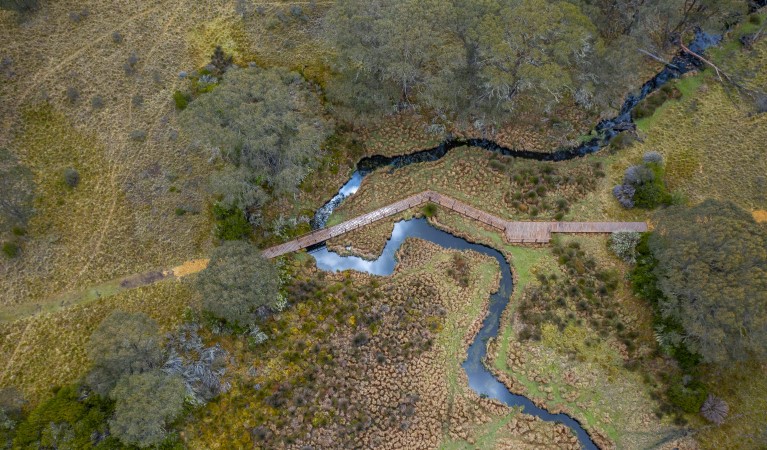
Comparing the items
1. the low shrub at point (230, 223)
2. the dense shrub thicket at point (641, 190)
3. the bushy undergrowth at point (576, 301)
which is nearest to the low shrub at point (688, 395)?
the bushy undergrowth at point (576, 301)

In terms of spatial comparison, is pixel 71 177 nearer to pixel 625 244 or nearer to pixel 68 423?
pixel 68 423

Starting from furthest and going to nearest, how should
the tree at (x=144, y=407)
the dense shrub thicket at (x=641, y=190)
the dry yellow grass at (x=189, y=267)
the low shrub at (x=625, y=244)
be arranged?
the dense shrub thicket at (x=641, y=190) → the low shrub at (x=625, y=244) → the dry yellow grass at (x=189, y=267) → the tree at (x=144, y=407)

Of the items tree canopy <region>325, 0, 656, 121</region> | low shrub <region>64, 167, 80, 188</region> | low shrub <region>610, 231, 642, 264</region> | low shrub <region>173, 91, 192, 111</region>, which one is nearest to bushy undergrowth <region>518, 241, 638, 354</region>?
low shrub <region>610, 231, 642, 264</region>

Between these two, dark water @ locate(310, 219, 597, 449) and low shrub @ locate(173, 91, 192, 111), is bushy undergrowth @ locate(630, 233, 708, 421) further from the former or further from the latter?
low shrub @ locate(173, 91, 192, 111)

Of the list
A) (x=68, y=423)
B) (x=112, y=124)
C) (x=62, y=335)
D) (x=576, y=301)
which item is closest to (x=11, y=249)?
(x=62, y=335)

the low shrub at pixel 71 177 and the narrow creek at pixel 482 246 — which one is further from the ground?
the low shrub at pixel 71 177

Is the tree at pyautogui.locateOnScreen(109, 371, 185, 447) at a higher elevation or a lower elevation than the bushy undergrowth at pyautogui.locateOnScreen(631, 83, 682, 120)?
lower

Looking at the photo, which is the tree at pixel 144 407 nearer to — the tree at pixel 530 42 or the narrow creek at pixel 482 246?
the narrow creek at pixel 482 246
